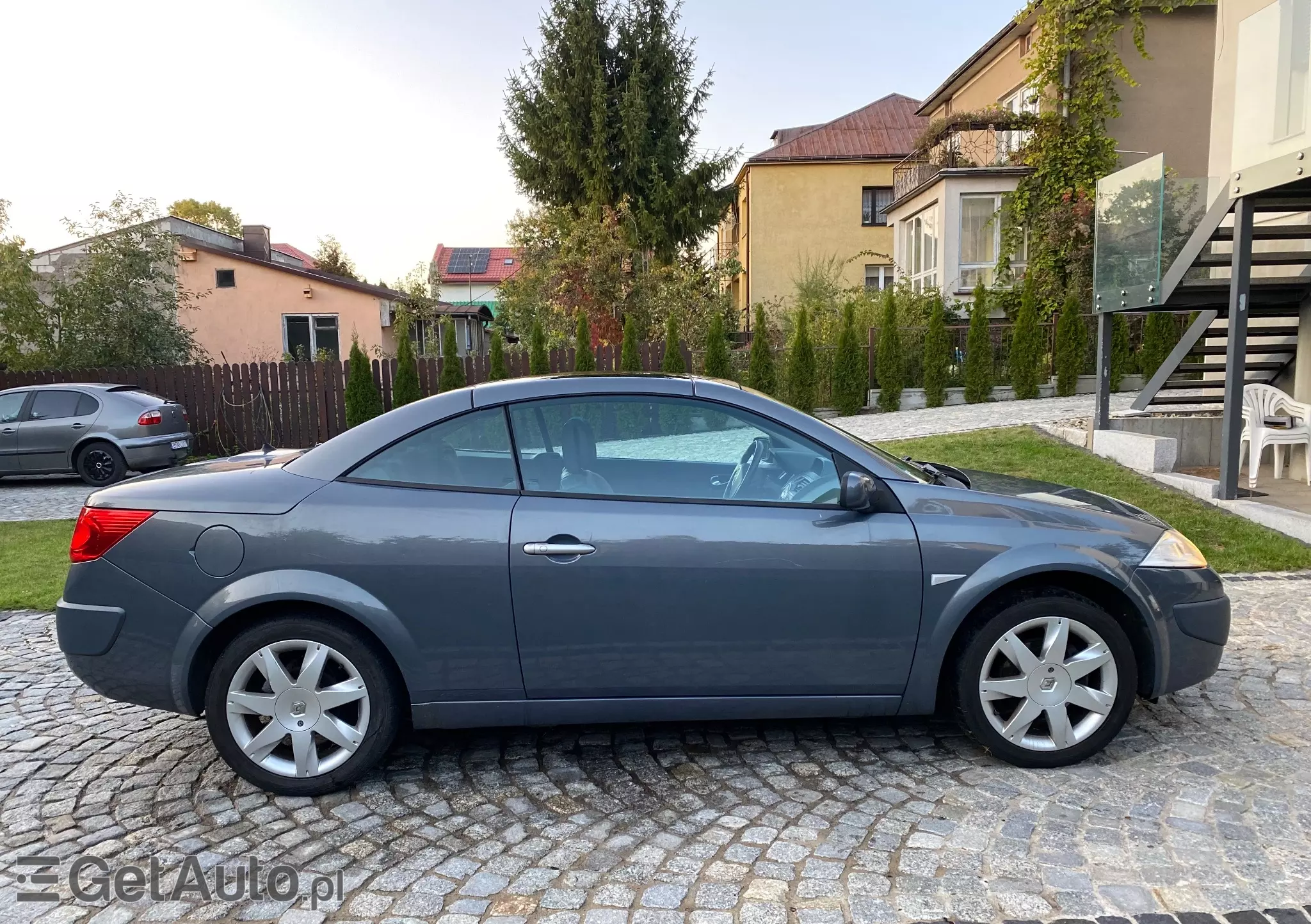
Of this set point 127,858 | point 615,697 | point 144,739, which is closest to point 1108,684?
point 615,697

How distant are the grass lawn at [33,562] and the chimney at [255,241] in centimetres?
2277

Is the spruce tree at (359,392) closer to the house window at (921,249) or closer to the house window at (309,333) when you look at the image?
the house window at (309,333)

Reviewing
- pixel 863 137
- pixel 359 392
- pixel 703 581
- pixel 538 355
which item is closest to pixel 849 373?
pixel 538 355

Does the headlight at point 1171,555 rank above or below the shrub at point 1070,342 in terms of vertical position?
below

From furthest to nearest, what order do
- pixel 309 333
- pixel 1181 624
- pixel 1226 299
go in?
pixel 309 333, pixel 1226 299, pixel 1181 624

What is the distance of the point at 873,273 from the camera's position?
106 feet

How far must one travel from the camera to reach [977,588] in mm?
3357

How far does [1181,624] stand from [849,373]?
1409 centimetres

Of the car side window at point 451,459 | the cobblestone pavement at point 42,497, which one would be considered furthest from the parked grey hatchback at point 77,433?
the car side window at point 451,459

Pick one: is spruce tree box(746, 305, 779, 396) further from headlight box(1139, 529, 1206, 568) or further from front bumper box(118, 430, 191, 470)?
headlight box(1139, 529, 1206, 568)

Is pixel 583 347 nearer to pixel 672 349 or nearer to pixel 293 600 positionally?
pixel 672 349

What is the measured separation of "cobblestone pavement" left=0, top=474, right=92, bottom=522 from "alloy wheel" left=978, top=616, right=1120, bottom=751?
9.85 metres

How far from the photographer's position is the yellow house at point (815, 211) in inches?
1240

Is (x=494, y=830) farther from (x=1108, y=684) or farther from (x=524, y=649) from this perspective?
(x=1108, y=684)
